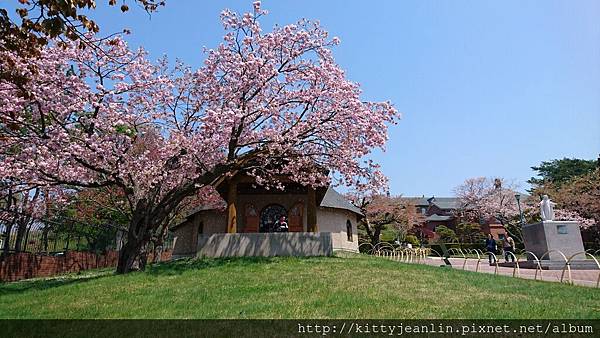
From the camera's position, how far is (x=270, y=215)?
2125 centimetres

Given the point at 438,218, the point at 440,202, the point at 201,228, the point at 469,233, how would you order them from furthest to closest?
the point at 440,202, the point at 438,218, the point at 469,233, the point at 201,228

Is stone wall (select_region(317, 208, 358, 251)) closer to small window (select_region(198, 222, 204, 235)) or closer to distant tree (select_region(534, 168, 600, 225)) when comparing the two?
small window (select_region(198, 222, 204, 235))

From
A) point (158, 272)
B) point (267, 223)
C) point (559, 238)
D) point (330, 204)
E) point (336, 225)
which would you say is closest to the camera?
point (158, 272)

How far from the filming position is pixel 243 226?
20.6 metres

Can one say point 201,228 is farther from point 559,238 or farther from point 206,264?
point 559,238

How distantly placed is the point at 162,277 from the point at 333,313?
6778 mm

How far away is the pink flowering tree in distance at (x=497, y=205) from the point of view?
131 feet

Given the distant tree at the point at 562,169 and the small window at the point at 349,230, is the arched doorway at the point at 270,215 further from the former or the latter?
the distant tree at the point at 562,169

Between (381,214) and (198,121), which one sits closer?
(198,121)

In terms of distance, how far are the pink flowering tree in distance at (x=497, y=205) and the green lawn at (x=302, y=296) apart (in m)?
32.2

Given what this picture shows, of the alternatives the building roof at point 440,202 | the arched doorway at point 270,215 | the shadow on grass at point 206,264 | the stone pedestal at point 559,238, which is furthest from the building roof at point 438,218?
the shadow on grass at point 206,264

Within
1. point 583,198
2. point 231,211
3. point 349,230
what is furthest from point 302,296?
point 583,198

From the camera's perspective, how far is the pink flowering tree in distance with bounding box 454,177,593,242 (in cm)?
3984

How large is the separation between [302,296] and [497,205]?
44978mm
